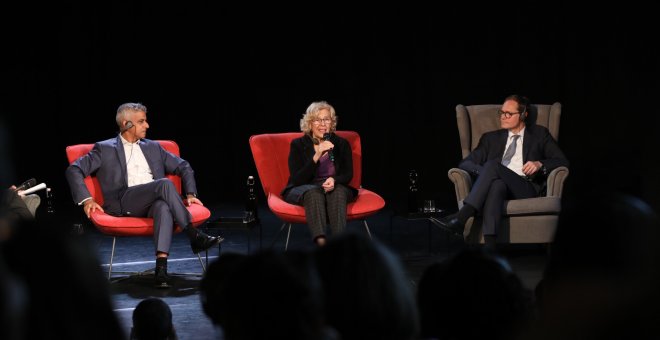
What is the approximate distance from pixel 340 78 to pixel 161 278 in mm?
3826

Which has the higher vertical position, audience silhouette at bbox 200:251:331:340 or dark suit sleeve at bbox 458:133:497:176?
audience silhouette at bbox 200:251:331:340

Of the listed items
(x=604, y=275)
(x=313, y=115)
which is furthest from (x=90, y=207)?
(x=604, y=275)

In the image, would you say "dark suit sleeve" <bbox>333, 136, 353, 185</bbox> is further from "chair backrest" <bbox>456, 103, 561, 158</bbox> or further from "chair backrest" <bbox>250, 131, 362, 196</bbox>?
"chair backrest" <bbox>456, 103, 561, 158</bbox>

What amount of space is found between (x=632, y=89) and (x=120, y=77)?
4414mm

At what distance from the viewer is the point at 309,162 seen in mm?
5688

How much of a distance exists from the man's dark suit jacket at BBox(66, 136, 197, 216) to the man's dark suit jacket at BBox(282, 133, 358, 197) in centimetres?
64

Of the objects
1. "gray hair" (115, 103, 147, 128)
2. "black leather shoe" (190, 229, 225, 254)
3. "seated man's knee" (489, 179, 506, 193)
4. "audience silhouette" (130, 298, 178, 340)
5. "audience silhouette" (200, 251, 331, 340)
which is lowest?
"black leather shoe" (190, 229, 225, 254)

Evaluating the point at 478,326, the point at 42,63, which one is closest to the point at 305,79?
the point at 42,63

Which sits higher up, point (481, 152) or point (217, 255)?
point (481, 152)

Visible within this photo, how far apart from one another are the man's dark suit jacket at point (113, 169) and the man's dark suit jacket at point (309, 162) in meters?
0.64

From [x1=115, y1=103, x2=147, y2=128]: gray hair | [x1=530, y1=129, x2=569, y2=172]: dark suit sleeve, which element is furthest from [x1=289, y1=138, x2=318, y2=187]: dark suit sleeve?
[x1=530, y1=129, x2=569, y2=172]: dark suit sleeve

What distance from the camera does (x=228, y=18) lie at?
8.16 m

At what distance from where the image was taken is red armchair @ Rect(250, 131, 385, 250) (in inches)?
222

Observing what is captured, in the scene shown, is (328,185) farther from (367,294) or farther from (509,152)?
(367,294)
